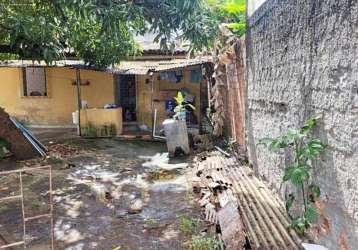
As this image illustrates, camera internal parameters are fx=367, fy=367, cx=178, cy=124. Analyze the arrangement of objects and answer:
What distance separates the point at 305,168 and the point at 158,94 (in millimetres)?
11697

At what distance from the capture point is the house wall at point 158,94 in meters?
14.9

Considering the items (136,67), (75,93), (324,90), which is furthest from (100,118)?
(324,90)

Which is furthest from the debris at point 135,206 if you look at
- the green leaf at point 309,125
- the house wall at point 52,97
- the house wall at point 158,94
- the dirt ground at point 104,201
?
the house wall at point 52,97

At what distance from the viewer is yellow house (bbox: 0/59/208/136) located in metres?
15.1

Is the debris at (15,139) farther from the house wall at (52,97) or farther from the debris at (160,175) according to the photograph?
the house wall at (52,97)

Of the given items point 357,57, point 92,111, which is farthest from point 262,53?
point 92,111

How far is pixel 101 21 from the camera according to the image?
614cm

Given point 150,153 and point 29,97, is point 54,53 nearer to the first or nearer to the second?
point 150,153

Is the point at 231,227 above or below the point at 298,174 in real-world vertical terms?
below

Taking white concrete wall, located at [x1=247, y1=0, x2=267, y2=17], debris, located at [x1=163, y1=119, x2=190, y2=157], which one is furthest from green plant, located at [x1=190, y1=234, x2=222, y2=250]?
debris, located at [x1=163, y1=119, x2=190, y2=157]

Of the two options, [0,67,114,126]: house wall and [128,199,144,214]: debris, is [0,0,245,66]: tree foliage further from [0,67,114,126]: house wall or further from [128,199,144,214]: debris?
[0,67,114,126]: house wall

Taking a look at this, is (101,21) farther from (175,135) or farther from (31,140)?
(31,140)

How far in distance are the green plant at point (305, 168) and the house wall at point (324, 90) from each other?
100 millimetres

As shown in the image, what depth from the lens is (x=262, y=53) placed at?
6.16m
